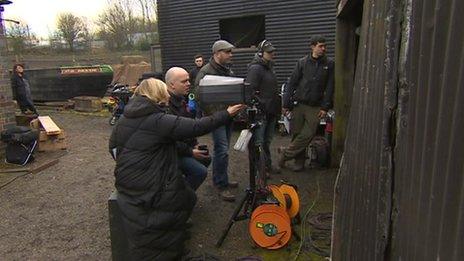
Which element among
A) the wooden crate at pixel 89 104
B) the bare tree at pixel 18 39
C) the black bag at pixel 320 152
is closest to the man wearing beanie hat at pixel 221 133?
the black bag at pixel 320 152

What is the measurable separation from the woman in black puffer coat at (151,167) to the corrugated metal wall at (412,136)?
172cm

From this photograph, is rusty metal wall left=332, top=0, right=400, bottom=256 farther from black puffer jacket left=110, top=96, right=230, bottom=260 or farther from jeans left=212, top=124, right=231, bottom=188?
jeans left=212, top=124, right=231, bottom=188

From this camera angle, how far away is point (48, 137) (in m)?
8.18

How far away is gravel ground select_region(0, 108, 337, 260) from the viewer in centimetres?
411

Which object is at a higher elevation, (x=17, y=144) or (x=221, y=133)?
(x=221, y=133)

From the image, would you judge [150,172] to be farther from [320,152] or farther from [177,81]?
[320,152]

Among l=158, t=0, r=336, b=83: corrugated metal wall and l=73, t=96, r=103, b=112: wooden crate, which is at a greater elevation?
l=158, t=0, r=336, b=83: corrugated metal wall

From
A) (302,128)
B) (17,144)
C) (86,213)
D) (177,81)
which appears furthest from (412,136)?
(17,144)

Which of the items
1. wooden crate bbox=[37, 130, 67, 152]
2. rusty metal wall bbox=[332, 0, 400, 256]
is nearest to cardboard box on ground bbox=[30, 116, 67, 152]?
wooden crate bbox=[37, 130, 67, 152]

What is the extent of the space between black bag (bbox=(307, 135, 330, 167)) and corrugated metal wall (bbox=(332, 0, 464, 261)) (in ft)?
14.2

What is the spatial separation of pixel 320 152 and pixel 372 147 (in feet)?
15.1

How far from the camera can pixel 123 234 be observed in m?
3.63

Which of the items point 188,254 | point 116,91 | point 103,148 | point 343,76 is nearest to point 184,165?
point 188,254

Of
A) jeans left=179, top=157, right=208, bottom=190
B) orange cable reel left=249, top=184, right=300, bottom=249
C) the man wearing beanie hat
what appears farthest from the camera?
the man wearing beanie hat
